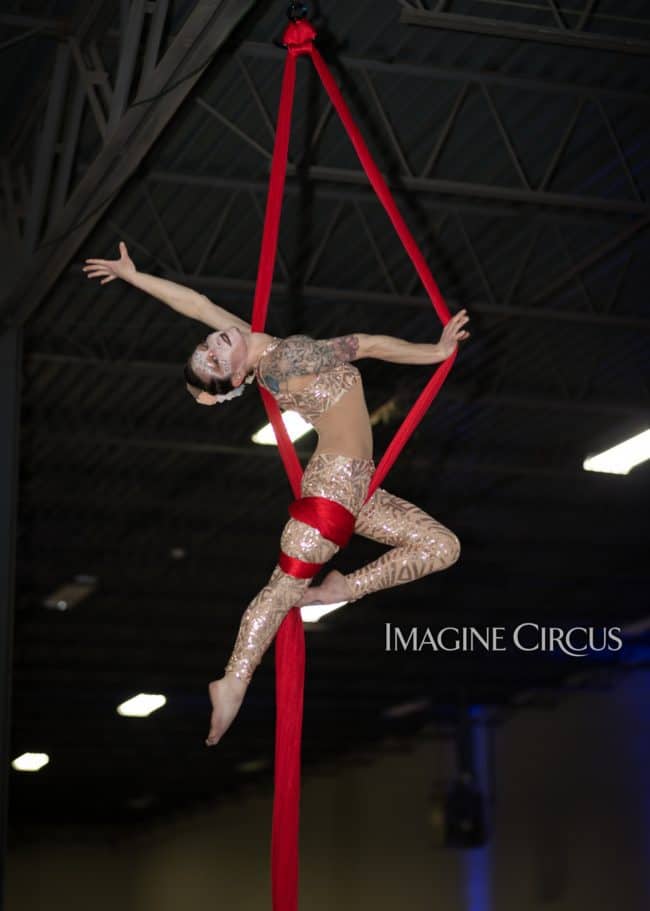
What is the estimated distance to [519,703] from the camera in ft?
68.5

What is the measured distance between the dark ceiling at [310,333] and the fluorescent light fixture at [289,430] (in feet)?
0.52

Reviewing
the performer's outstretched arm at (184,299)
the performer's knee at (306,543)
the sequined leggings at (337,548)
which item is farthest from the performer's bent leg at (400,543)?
the performer's outstretched arm at (184,299)

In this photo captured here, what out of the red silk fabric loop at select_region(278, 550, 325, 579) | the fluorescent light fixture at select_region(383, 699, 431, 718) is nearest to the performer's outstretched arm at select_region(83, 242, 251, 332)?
the red silk fabric loop at select_region(278, 550, 325, 579)

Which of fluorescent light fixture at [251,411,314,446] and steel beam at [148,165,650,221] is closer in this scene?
steel beam at [148,165,650,221]

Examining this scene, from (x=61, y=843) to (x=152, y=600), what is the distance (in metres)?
4.65

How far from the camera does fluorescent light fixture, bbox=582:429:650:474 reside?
610 inches

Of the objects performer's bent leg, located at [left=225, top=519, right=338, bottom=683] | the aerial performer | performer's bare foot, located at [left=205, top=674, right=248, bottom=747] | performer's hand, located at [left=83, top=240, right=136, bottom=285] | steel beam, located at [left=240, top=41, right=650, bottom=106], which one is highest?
steel beam, located at [left=240, top=41, right=650, bottom=106]

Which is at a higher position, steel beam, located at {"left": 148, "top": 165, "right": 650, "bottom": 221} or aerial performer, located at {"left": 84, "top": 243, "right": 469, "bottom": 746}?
steel beam, located at {"left": 148, "top": 165, "right": 650, "bottom": 221}

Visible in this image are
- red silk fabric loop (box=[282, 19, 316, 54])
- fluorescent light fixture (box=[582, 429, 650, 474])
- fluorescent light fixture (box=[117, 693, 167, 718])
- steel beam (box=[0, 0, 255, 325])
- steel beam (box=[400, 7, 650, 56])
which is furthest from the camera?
fluorescent light fixture (box=[117, 693, 167, 718])

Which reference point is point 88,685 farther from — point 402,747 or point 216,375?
point 216,375

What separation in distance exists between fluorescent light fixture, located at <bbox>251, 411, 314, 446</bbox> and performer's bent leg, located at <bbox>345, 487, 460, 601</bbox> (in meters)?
7.36

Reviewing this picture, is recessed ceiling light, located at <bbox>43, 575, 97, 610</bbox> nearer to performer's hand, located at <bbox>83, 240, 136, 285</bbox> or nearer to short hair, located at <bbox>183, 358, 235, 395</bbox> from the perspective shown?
performer's hand, located at <bbox>83, 240, 136, 285</bbox>

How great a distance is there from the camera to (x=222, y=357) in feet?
15.7

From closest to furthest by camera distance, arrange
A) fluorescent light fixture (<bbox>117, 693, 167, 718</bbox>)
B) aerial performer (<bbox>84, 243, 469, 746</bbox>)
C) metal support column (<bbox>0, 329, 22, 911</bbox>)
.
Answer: aerial performer (<bbox>84, 243, 469, 746</bbox>) < metal support column (<bbox>0, 329, 22, 911</bbox>) < fluorescent light fixture (<bbox>117, 693, 167, 718</bbox>)
